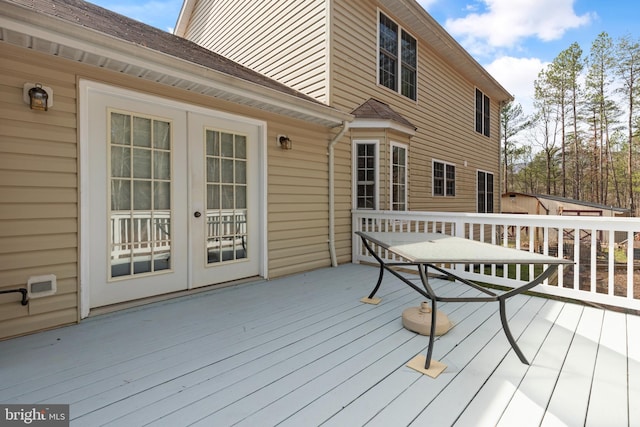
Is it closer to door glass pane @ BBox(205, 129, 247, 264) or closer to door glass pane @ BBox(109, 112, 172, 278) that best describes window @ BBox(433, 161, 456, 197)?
door glass pane @ BBox(205, 129, 247, 264)

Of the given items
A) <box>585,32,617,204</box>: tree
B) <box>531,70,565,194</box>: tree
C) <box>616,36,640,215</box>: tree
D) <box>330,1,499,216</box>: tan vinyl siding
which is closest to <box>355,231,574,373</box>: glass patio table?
<box>330,1,499,216</box>: tan vinyl siding

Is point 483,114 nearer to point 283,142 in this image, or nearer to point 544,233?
point 544,233

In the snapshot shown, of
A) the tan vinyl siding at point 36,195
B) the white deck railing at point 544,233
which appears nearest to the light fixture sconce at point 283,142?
the white deck railing at point 544,233

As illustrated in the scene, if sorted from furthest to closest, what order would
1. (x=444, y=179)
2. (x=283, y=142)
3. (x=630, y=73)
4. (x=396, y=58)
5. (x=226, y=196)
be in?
(x=630, y=73) < (x=444, y=179) < (x=396, y=58) < (x=283, y=142) < (x=226, y=196)

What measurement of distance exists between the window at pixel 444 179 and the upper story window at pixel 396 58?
6.80ft

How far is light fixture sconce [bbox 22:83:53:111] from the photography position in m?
2.33

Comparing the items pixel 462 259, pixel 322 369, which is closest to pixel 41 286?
pixel 322 369

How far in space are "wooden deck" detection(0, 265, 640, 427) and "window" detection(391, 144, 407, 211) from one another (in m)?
3.11

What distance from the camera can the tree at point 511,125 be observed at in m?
21.7

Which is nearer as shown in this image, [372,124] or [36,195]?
[36,195]

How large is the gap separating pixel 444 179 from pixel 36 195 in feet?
27.1

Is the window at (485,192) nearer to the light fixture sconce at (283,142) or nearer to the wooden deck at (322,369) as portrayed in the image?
the wooden deck at (322,369)

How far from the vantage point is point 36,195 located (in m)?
2.39

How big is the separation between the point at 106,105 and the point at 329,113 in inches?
106
